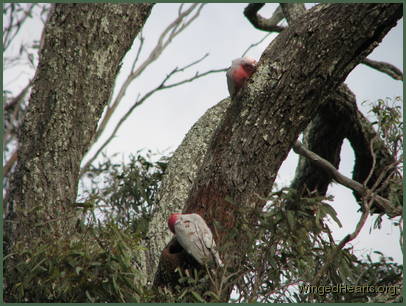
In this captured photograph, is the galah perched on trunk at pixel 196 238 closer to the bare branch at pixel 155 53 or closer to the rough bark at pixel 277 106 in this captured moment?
the rough bark at pixel 277 106

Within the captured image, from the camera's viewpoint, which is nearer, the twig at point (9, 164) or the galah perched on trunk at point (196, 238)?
the galah perched on trunk at point (196, 238)

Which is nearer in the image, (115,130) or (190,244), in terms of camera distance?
(190,244)

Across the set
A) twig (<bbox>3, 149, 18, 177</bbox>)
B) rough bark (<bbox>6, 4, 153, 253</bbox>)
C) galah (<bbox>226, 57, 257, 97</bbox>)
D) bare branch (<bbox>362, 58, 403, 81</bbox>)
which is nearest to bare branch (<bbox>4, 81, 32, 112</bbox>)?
twig (<bbox>3, 149, 18, 177</bbox>)

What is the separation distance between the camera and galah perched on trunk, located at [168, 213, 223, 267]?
2111 millimetres

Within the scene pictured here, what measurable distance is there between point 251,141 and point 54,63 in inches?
38.4

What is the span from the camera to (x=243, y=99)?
2.34 meters

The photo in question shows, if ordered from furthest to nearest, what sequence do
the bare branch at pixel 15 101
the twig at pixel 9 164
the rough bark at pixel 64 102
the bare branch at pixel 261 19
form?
1. the bare branch at pixel 261 19
2. the bare branch at pixel 15 101
3. the twig at pixel 9 164
4. the rough bark at pixel 64 102

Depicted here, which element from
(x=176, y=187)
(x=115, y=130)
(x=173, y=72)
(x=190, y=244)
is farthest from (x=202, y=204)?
(x=173, y=72)

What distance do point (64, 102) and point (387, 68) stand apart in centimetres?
219

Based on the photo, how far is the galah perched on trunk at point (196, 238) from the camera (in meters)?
2.11

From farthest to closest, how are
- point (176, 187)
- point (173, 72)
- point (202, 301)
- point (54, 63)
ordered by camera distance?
point (173, 72) < point (176, 187) < point (54, 63) < point (202, 301)

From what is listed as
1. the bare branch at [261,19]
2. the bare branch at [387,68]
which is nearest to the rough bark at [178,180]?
the bare branch at [261,19]

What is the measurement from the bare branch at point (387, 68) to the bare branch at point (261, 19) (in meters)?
0.60

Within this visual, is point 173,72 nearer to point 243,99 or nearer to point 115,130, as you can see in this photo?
point 115,130
